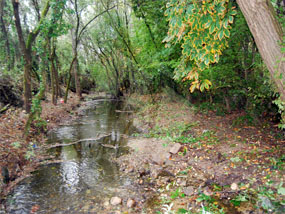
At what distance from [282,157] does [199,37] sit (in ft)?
11.9

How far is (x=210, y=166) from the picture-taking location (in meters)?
6.01

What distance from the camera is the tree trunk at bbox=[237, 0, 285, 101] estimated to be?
3.49 m

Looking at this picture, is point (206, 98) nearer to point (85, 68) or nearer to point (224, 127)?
point (224, 127)

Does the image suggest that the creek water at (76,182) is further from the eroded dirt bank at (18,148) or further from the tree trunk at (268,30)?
the tree trunk at (268,30)

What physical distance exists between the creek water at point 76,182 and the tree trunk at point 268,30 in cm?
423

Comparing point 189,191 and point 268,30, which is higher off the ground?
point 268,30

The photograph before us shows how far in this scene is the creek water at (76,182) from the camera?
16.4ft

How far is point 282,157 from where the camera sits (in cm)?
529

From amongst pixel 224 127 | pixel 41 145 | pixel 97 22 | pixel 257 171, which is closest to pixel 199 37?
pixel 257 171

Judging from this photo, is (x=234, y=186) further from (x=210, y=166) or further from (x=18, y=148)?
(x=18, y=148)

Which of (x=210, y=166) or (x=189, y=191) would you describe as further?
(x=210, y=166)

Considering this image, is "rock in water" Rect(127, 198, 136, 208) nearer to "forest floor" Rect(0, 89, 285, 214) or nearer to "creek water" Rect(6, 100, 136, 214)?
"forest floor" Rect(0, 89, 285, 214)

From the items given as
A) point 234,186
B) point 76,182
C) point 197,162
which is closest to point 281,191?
point 234,186

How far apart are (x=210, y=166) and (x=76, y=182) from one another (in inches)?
147
